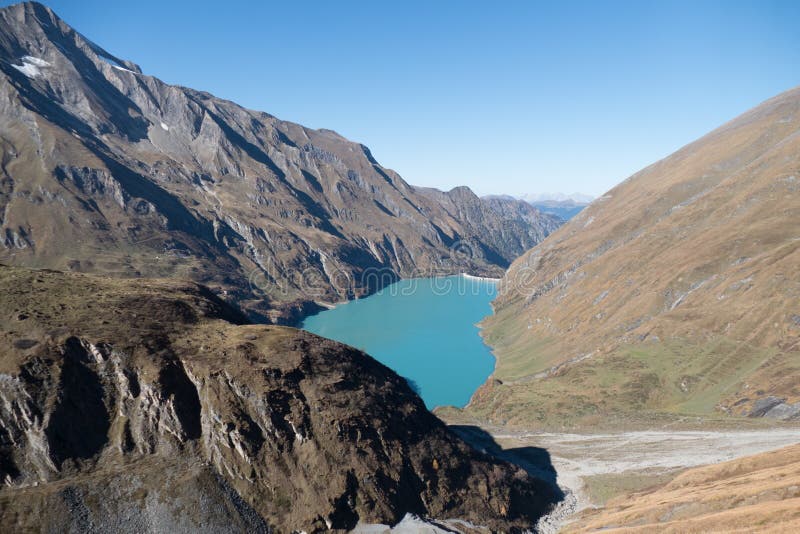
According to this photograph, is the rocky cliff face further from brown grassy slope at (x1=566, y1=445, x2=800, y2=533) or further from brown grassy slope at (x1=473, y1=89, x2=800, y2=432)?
brown grassy slope at (x1=473, y1=89, x2=800, y2=432)

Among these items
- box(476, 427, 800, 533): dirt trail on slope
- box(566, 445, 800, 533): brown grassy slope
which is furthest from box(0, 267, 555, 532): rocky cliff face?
box(566, 445, 800, 533): brown grassy slope

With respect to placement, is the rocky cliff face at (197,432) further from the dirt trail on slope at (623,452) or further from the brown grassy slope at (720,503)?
the brown grassy slope at (720,503)

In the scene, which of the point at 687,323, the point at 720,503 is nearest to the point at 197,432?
the point at 720,503

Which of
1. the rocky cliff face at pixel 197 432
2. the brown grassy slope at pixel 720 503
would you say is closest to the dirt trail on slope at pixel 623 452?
the rocky cliff face at pixel 197 432

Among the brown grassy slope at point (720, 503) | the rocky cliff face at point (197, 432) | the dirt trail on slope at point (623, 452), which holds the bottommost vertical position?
the dirt trail on slope at point (623, 452)

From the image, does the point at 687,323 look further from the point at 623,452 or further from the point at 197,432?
the point at 197,432

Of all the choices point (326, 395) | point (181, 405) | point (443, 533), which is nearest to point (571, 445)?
point (443, 533)

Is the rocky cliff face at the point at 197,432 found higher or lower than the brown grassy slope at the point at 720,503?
higher
